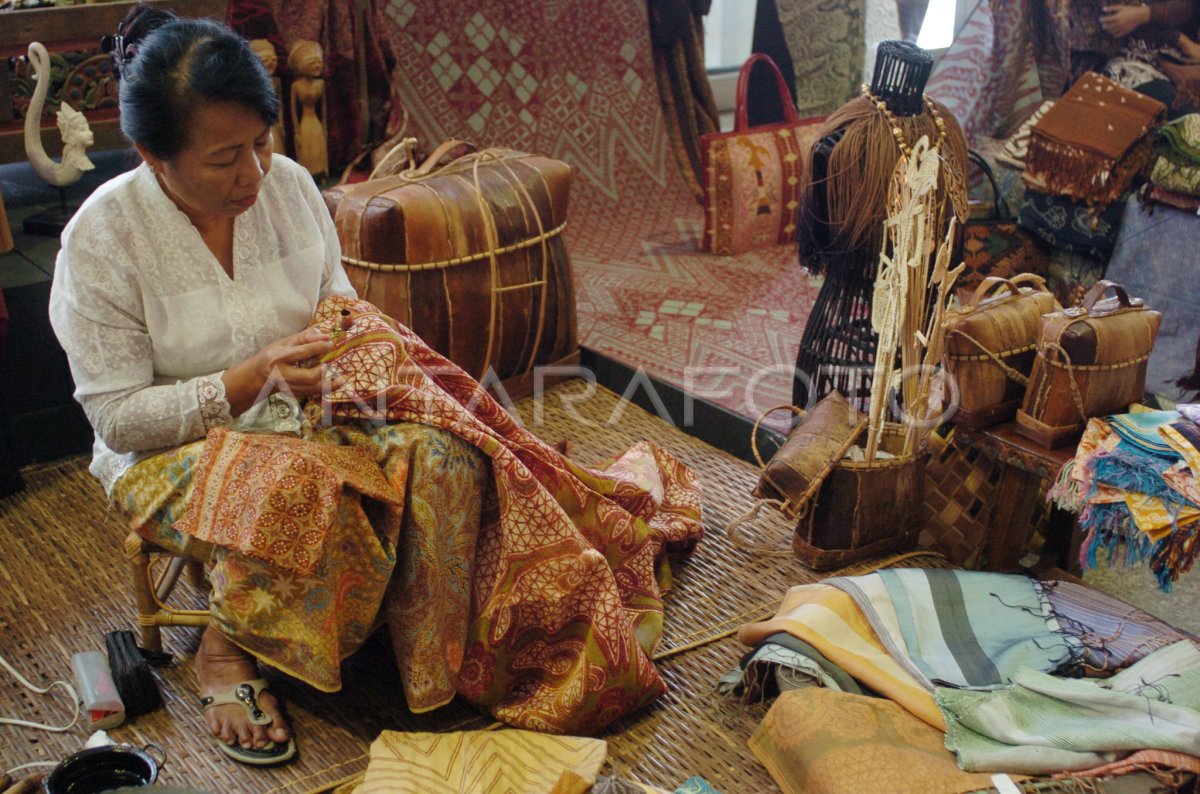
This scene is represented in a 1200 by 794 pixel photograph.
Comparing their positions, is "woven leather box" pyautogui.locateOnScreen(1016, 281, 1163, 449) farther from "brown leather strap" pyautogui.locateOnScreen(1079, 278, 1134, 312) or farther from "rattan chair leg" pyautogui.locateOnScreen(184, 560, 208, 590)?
"rattan chair leg" pyautogui.locateOnScreen(184, 560, 208, 590)

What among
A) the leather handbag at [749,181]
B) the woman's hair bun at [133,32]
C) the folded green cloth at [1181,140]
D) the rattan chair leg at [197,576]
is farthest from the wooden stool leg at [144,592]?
the folded green cloth at [1181,140]

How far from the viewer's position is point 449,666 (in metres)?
1.99

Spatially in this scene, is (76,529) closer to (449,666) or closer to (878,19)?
(449,666)

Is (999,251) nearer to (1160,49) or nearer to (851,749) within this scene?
(1160,49)

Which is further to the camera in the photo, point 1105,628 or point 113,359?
point 1105,628

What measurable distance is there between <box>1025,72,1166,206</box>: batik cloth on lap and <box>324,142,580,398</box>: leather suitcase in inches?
67.3

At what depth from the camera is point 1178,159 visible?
3.55 meters

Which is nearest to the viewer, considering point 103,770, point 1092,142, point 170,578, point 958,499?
point 103,770

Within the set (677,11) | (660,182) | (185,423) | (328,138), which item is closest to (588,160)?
(660,182)

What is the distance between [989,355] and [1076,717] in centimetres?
80

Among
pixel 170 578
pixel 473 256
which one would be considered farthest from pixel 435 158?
pixel 170 578

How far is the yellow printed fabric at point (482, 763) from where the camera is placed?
6.11 ft

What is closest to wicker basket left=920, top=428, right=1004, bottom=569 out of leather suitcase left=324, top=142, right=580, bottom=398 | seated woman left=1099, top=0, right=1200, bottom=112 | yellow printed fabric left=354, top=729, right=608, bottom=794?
yellow printed fabric left=354, top=729, right=608, bottom=794

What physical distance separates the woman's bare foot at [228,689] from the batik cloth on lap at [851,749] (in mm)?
856
